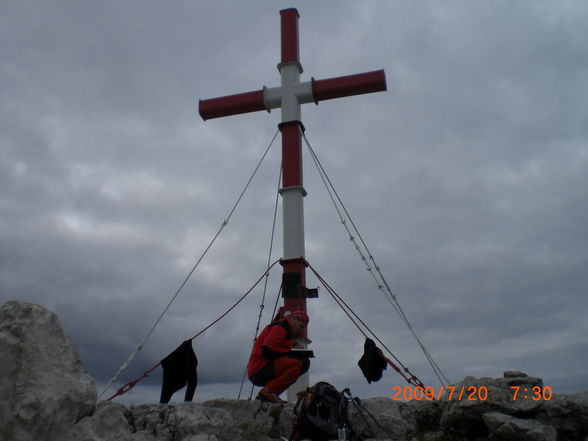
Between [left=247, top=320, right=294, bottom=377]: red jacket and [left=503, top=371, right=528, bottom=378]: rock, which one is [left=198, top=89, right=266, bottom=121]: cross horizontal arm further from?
[left=503, top=371, right=528, bottom=378]: rock

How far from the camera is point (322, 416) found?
6.04 metres

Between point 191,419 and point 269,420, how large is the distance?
1.06 meters

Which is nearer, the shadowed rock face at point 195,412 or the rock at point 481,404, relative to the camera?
the shadowed rock face at point 195,412

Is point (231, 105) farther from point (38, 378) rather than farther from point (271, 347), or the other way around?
point (38, 378)

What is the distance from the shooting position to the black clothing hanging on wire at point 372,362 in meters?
8.23

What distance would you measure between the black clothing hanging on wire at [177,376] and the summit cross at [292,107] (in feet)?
6.22

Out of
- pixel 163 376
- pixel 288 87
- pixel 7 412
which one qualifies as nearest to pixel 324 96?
pixel 288 87

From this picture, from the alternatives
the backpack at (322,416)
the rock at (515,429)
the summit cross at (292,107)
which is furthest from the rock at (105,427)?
the summit cross at (292,107)

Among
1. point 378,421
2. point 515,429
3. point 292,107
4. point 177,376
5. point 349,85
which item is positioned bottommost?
point 515,429

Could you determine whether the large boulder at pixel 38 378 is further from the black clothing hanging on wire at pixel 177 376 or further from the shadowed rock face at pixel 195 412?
the black clothing hanging on wire at pixel 177 376

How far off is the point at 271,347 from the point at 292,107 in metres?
5.90

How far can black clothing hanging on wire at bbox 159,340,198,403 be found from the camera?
8.26 meters

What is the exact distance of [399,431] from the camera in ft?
21.7

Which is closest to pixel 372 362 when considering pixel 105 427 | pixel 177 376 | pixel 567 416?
pixel 567 416
